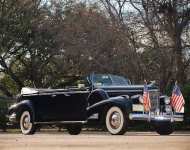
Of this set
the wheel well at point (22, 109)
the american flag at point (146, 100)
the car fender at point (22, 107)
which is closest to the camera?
the american flag at point (146, 100)

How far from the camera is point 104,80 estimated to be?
1812 cm

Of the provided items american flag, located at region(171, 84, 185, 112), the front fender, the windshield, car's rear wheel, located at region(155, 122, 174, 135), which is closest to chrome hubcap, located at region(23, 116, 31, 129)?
the windshield

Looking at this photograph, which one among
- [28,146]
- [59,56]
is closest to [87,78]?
[28,146]

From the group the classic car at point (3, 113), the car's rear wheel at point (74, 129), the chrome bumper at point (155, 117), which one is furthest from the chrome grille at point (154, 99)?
the classic car at point (3, 113)

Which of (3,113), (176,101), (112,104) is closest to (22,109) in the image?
(112,104)

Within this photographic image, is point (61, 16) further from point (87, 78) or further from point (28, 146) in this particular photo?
point (28, 146)

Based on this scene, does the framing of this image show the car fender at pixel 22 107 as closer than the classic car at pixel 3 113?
Yes

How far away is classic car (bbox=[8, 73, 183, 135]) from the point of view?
16.2 meters

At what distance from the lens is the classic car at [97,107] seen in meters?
16.2

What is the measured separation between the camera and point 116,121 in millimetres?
16125

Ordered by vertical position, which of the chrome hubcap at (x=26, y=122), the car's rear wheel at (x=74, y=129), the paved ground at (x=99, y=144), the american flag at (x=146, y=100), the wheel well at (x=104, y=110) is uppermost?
the american flag at (x=146, y=100)

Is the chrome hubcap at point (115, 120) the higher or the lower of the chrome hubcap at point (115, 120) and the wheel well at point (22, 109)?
the lower

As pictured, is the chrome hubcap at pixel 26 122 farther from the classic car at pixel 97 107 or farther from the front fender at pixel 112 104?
the front fender at pixel 112 104

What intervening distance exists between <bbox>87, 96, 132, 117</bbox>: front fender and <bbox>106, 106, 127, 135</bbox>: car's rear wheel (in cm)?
12
